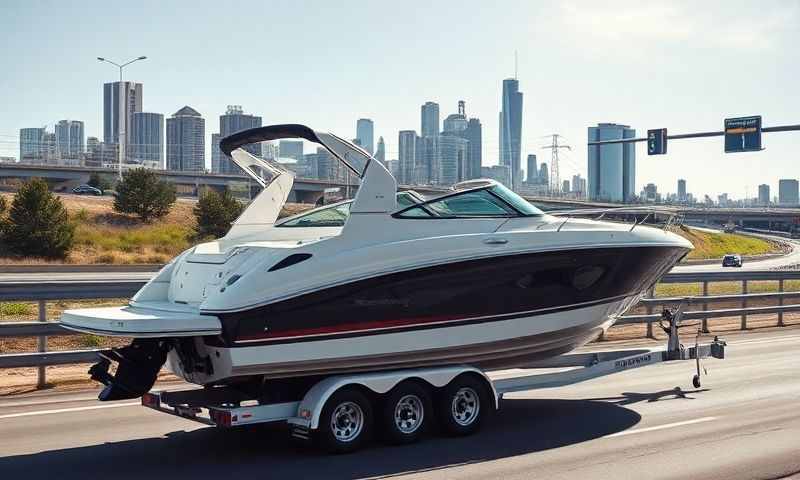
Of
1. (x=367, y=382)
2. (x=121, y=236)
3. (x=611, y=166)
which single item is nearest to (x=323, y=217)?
(x=367, y=382)

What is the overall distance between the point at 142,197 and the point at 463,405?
51.4 m

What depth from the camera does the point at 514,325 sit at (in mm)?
9828

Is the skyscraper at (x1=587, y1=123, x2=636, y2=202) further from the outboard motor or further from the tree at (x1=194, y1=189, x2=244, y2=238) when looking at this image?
the outboard motor

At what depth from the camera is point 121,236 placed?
2090 inches

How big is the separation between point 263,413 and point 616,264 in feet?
14.5

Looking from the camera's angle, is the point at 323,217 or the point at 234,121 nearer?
the point at 323,217

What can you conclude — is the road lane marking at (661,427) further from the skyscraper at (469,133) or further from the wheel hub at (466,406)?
the skyscraper at (469,133)

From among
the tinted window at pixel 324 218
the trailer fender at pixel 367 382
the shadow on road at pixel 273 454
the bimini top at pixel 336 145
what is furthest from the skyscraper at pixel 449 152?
the trailer fender at pixel 367 382

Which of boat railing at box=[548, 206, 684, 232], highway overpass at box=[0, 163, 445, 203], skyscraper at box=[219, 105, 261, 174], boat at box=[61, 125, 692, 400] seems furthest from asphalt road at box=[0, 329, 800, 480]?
highway overpass at box=[0, 163, 445, 203]

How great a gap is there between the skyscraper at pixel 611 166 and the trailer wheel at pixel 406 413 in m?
118

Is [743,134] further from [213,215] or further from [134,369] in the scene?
[134,369]

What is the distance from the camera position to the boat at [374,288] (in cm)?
844

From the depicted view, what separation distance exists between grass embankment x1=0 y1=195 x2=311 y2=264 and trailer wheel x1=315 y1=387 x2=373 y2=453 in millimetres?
Result: 38532

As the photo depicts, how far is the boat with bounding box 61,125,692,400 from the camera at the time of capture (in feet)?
27.7
